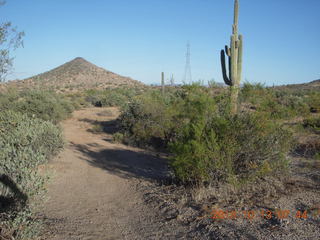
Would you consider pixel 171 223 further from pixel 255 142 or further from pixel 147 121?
pixel 147 121

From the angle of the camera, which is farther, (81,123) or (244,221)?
(81,123)

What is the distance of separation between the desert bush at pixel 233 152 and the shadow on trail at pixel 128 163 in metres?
1.72

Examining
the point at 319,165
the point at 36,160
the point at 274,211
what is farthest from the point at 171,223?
the point at 319,165

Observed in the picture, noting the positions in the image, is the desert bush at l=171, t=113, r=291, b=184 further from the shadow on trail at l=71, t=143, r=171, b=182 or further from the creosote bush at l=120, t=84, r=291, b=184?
the shadow on trail at l=71, t=143, r=171, b=182

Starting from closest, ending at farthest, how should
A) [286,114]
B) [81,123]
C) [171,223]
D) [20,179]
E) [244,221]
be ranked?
[20,179] → [244,221] → [171,223] → [286,114] → [81,123]

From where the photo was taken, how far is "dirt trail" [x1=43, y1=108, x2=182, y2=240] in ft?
15.4

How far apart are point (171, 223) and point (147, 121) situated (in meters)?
9.08

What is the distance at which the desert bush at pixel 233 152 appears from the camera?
5734 mm

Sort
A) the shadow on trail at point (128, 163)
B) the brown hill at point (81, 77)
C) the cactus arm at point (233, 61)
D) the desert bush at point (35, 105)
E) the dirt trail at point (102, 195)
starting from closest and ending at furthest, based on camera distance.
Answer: the dirt trail at point (102, 195) < the shadow on trail at point (128, 163) < the cactus arm at point (233, 61) < the desert bush at point (35, 105) < the brown hill at point (81, 77)

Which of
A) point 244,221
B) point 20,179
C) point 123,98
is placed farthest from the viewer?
point 123,98

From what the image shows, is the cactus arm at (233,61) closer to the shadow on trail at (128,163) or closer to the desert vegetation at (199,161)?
the desert vegetation at (199,161)

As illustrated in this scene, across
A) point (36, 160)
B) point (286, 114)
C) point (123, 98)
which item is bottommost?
point (36, 160)

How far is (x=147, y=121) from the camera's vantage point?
1376cm

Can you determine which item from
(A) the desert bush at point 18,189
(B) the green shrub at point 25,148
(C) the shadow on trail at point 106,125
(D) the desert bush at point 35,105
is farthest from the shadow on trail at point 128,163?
(D) the desert bush at point 35,105
